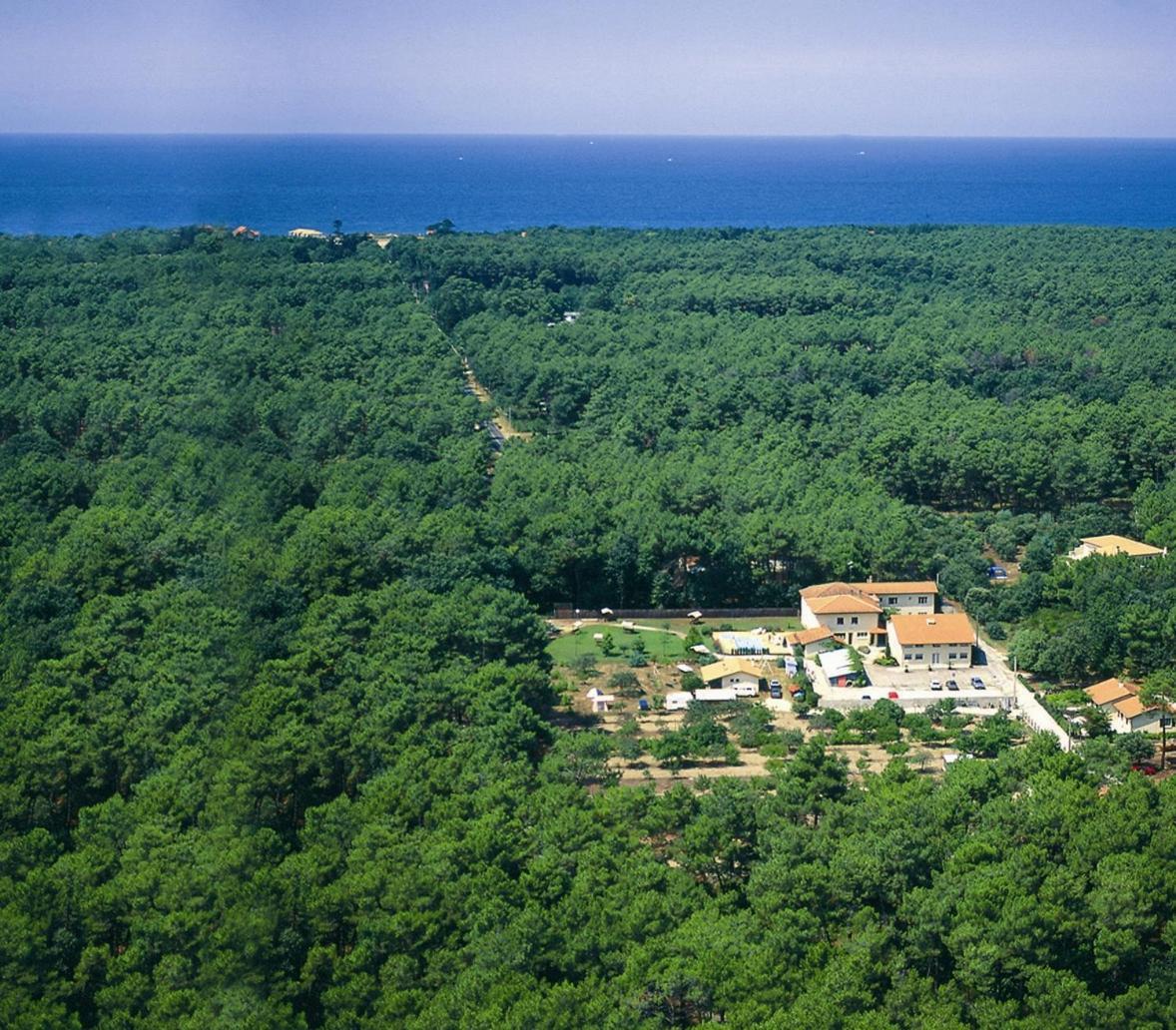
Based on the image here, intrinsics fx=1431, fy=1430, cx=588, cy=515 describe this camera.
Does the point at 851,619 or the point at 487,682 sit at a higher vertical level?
the point at 487,682

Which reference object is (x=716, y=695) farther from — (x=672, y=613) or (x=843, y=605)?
(x=672, y=613)

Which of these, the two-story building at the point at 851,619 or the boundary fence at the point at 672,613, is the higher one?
the two-story building at the point at 851,619

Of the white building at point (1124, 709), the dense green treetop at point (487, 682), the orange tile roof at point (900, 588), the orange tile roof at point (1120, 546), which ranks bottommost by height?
the white building at point (1124, 709)

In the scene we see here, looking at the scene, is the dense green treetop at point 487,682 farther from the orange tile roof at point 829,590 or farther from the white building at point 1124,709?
the orange tile roof at point 829,590

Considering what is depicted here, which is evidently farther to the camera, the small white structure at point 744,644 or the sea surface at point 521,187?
the small white structure at point 744,644

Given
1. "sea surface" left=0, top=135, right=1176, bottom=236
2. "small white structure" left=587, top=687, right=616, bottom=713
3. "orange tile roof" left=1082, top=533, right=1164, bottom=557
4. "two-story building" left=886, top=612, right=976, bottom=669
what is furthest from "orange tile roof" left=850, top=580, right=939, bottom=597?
"sea surface" left=0, top=135, right=1176, bottom=236

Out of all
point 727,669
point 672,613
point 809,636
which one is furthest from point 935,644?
point 672,613

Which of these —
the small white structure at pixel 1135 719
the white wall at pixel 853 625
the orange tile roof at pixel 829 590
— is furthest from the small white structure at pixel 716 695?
the small white structure at pixel 1135 719
